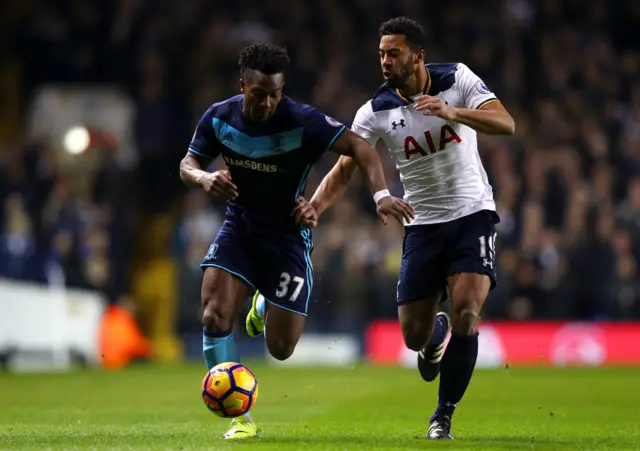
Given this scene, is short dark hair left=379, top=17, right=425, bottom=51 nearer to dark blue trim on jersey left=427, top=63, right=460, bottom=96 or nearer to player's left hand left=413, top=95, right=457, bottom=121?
dark blue trim on jersey left=427, top=63, right=460, bottom=96

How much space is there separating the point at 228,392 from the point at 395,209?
4.92 feet

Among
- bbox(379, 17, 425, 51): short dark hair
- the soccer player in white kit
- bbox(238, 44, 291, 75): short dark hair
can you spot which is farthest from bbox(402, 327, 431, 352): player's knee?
bbox(238, 44, 291, 75): short dark hair

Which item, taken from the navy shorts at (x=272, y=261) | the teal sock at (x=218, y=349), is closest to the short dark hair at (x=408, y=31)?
the navy shorts at (x=272, y=261)

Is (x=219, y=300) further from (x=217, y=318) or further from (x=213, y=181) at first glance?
(x=213, y=181)

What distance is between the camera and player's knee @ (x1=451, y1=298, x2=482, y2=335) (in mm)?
8047

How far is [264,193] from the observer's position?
826 centimetres

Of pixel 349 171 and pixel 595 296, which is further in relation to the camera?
pixel 595 296

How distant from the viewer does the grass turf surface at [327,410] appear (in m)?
7.61

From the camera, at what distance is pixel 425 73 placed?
8.38m

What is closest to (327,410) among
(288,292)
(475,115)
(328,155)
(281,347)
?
(281,347)

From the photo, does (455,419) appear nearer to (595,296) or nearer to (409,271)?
(409,271)

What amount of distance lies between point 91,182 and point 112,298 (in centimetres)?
242

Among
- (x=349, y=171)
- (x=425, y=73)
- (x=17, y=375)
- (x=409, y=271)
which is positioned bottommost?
(x=17, y=375)

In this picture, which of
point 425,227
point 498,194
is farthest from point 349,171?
point 498,194
